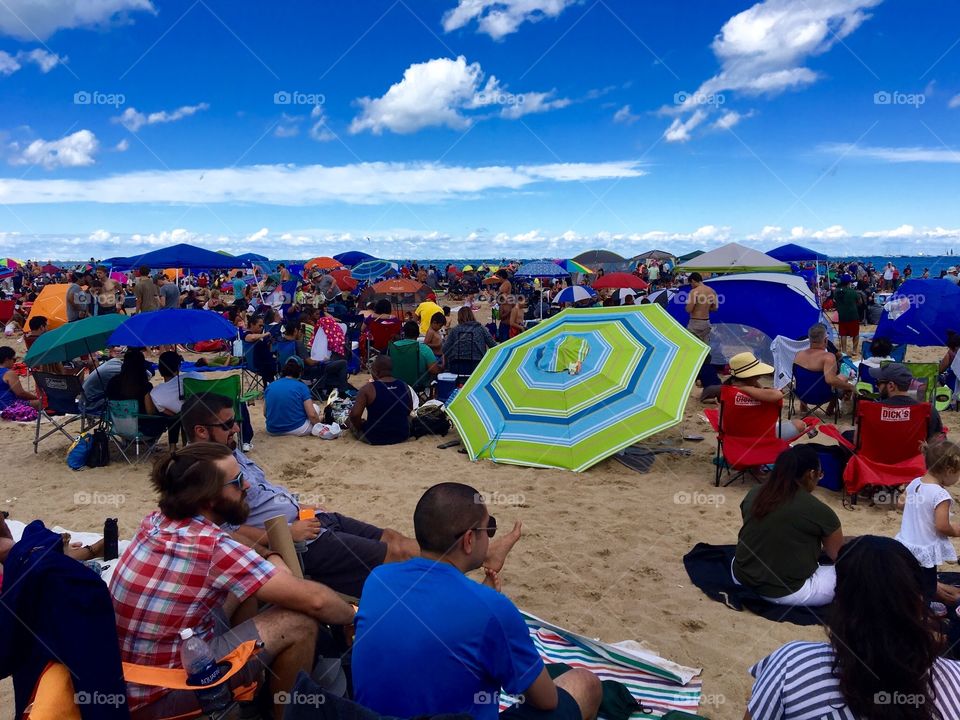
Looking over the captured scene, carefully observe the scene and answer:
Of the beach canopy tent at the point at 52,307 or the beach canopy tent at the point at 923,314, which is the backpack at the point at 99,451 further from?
the beach canopy tent at the point at 923,314

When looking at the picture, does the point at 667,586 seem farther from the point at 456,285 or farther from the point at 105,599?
the point at 456,285

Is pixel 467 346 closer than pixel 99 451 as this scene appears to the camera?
No

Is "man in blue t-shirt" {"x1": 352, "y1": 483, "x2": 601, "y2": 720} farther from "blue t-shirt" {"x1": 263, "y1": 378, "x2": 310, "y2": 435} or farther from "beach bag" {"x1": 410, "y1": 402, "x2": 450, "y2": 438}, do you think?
"blue t-shirt" {"x1": 263, "y1": 378, "x2": 310, "y2": 435}

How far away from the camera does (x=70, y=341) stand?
6633mm

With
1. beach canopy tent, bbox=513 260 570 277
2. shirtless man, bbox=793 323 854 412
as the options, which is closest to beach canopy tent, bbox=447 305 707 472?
shirtless man, bbox=793 323 854 412

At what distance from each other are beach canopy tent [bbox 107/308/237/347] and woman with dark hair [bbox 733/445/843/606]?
488 cm

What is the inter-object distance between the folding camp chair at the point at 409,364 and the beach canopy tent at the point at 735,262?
7.02 meters

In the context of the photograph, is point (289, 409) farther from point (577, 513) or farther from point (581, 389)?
point (577, 513)

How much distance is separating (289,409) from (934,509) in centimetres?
614

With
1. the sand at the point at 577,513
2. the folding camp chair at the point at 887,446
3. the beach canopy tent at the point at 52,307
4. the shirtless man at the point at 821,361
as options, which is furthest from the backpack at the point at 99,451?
the shirtless man at the point at 821,361

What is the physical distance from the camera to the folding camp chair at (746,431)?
5.74 m

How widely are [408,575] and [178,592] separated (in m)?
0.85

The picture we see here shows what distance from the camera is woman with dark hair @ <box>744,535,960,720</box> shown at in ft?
5.61

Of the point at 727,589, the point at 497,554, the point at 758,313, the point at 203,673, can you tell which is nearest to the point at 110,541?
the point at 203,673
